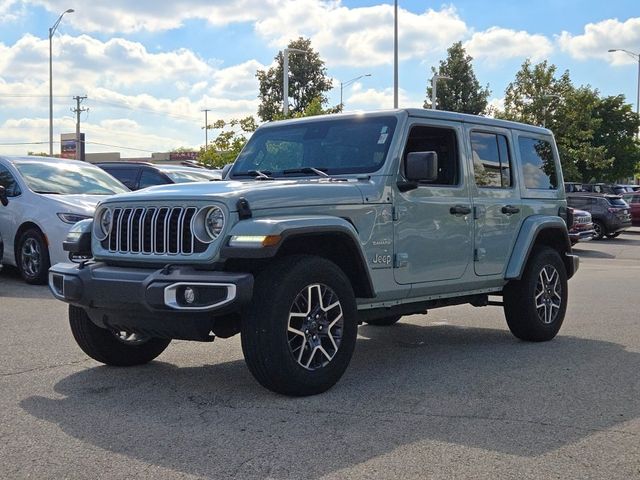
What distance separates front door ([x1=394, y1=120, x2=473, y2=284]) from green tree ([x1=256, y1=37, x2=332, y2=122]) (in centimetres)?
6286

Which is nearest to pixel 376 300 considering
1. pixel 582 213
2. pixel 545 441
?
pixel 545 441

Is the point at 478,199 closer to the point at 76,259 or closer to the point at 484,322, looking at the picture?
the point at 484,322

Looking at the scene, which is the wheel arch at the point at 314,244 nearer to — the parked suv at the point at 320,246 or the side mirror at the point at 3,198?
the parked suv at the point at 320,246

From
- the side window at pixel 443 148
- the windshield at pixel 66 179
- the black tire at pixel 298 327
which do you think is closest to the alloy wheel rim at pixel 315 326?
the black tire at pixel 298 327

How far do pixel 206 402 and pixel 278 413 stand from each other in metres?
0.55

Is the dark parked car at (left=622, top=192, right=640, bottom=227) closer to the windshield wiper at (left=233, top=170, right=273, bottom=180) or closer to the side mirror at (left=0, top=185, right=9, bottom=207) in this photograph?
the side mirror at (left=0, top=185, right=9, bottom=207)

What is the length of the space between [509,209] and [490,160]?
47 centimetres

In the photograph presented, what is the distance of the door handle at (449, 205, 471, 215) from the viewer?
6430mm

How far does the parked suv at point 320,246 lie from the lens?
4.86 m

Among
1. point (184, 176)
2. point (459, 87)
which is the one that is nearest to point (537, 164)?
point (184, 176)

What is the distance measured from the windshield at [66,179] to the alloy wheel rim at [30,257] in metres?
0.76

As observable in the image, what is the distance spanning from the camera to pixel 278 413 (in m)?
4.77

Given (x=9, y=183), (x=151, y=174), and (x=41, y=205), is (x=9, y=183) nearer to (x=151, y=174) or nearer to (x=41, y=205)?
(x=41, y=205)

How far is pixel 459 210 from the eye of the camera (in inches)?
256
